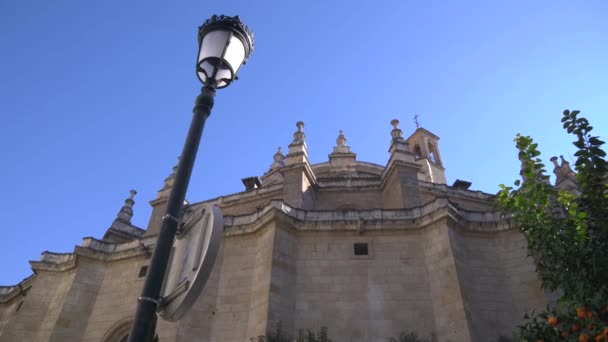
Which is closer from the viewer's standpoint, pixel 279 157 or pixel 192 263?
pixel 192 263

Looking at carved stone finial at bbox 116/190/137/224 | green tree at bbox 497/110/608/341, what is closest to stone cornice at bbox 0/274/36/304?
carved stone finial at bbox 116/190/137/224

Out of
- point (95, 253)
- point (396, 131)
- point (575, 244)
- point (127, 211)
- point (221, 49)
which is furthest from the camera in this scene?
point (127, 211)

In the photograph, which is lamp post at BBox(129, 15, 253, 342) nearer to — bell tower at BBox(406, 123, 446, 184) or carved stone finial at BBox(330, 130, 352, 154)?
carved stone finial at BBox(330, 130, 352, 154)

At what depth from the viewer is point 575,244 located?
19.9ft

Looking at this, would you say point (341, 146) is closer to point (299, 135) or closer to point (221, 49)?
point (299, 135)

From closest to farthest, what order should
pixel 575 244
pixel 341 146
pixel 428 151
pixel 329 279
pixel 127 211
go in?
pixel 575 244, pixel 329 279, pixel 127 211, pixel 341 146, pixel 428 151

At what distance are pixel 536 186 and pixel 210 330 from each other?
12.8 m

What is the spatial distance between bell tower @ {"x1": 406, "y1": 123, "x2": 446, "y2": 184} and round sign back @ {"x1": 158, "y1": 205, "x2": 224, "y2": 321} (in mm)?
34643

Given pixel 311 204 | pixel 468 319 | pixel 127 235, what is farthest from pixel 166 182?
pixel 468 319

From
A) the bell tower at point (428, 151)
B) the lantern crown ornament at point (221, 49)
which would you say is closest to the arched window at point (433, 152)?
the bell tower at point (428, 151)

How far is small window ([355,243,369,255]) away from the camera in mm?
18031

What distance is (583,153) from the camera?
21.7 feet

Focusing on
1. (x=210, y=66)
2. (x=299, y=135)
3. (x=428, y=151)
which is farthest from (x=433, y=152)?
(x=210, y=66)

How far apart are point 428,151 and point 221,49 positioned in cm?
3930
